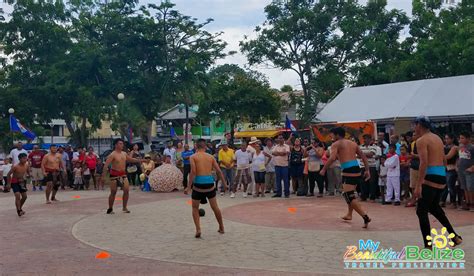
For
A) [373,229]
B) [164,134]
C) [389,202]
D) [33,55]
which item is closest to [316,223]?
[373,229]

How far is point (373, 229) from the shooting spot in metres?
9.23

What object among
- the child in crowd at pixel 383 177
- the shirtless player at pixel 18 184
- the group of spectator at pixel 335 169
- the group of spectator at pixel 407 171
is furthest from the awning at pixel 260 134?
the shirtless player at pixel 18 184

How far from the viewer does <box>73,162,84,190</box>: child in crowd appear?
64.6 feet

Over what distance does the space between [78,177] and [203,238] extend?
12.3m

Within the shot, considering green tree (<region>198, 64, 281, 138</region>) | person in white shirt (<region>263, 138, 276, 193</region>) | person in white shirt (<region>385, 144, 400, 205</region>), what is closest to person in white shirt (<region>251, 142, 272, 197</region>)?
person in white shirt (<region>263, 138, 276, 193</region>)

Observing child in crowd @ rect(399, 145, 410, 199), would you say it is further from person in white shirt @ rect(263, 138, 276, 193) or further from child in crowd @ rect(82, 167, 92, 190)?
child in crowd @ rect(82, 167, 92, 190)

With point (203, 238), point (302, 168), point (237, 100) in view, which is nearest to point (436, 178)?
point (203, 238)

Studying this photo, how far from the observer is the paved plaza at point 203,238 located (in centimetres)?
680

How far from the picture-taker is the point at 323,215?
36.4ft

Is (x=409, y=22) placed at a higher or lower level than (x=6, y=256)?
higher

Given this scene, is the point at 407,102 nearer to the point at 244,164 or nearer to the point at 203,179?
the point at 244,164

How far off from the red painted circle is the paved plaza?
20 millimetres

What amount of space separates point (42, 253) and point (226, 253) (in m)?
3.00

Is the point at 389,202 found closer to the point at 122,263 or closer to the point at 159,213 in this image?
the point at 159,213
